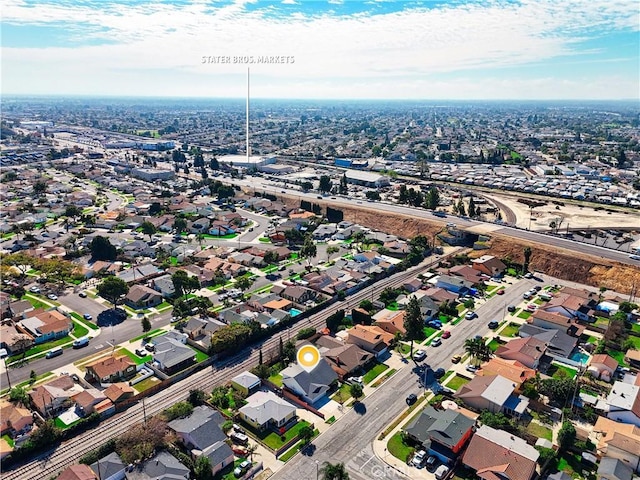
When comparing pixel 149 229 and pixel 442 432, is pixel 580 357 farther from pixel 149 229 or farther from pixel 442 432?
pixel 149 229

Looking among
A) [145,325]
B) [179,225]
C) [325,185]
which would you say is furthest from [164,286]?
[325,185]

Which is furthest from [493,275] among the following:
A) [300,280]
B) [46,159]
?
[46,159]

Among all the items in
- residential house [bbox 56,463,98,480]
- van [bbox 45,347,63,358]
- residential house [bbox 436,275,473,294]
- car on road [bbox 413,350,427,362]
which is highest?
residential house [bbox 436,275,473,294]

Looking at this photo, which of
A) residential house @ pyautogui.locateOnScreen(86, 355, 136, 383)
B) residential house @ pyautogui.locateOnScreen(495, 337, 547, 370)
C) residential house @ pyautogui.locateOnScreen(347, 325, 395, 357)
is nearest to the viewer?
residential house @ pyautogui.locateOnScreen(86, 355, 136, 383)

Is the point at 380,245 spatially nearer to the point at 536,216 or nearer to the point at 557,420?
the point at 536,216

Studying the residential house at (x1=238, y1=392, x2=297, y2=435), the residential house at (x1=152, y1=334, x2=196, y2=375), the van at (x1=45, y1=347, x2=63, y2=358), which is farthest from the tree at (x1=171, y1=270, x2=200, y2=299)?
the residential house at (x1=238, y1=392, x2=297, y2=435)

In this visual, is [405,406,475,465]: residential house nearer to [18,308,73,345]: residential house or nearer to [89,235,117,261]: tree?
[18,308,73,345]: residential house

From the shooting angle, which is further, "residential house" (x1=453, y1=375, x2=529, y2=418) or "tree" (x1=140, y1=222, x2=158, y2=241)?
"tree" (x1=140, y1=222, x2=158, y2=241)

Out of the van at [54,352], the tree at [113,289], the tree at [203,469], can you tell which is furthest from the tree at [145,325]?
the tree at [203,469]
